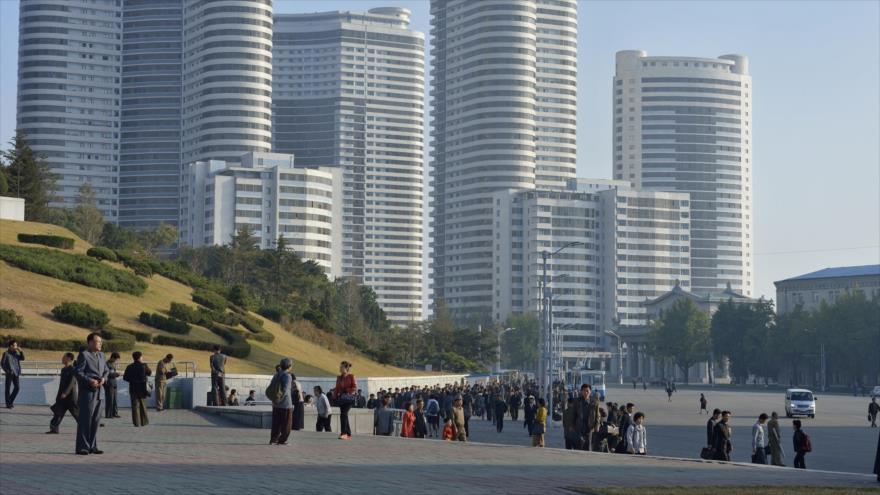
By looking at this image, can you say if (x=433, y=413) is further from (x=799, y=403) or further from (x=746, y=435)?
(x=799, y=403)

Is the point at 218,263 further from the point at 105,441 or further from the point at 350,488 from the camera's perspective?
the point at 350,488

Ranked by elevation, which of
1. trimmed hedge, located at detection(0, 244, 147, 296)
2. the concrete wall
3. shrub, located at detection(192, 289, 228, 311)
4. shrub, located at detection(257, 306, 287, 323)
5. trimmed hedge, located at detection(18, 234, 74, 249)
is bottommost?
shrub, located at detection(257, 306, 287, 323)

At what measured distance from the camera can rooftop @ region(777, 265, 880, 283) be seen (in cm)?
18000

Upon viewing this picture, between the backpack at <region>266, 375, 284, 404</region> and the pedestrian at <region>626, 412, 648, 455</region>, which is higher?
the backpack at <region>266, 375, 284, 404</region>

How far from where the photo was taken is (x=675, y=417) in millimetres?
67188

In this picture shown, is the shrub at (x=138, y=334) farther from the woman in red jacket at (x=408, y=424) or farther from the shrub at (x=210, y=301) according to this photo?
the woman in red jacket at (x=408, y=424)

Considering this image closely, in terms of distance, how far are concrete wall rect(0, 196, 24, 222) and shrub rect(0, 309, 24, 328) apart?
24218mm

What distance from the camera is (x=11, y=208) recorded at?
7644 centimetres

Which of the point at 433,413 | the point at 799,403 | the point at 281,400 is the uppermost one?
the point at 281,400

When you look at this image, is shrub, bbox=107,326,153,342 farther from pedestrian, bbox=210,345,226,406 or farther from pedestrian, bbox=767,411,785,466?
pedestrian, bbox=767,411,785,466

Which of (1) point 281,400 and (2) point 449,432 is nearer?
(1) point 281,400

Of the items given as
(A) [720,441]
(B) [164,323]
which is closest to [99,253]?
(B) [164,323]

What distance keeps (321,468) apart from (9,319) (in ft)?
121

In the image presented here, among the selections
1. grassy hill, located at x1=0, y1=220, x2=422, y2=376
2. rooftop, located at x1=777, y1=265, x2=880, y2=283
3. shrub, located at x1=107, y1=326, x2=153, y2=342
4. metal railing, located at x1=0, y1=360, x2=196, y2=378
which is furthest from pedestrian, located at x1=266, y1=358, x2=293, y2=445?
rooftop, located at x1=777, y1=265, x2=880, y2=283
